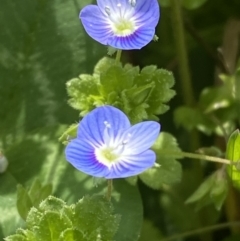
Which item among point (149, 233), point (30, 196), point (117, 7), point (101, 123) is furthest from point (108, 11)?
point (149, 233)

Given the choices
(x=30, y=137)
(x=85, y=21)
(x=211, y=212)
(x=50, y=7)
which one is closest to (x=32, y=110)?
(x=30, y=137)

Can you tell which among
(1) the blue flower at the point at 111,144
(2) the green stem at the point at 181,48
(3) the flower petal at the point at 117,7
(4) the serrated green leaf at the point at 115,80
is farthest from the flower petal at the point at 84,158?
(2) the green stem at the point at 181,48

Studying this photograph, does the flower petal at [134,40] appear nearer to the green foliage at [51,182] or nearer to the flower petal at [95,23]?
the flower petal at [95,23]

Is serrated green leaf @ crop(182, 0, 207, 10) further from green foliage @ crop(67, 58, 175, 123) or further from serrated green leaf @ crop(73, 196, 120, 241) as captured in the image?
serrated green leaf @ crop(73, 196, 120, 241)

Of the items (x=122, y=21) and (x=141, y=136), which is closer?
(x=141, y=136)

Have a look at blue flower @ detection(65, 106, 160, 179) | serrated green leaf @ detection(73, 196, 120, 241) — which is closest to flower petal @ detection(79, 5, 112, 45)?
blue flower @ detection(65, 106, 160, 179)

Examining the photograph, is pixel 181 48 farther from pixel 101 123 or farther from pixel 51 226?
pixel 51 226

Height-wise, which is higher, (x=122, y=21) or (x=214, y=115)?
(x=122, y=21)
